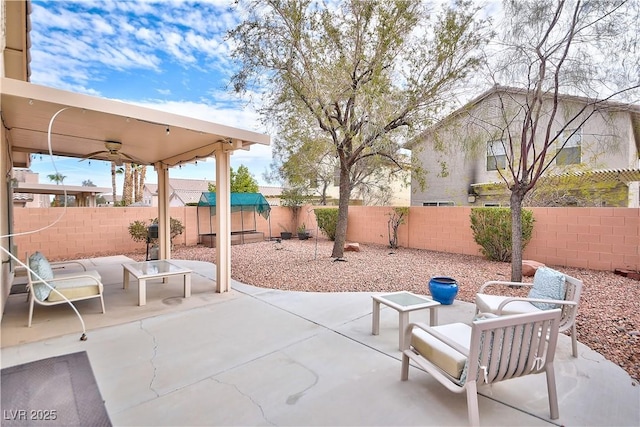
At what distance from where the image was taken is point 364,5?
656cm

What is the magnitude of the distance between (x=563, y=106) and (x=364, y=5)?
430cm

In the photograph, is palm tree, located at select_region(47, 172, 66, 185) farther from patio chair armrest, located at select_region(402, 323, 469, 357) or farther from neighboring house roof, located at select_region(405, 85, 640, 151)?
neighboring house roof, located at select_region(405, 85, 640, 151)

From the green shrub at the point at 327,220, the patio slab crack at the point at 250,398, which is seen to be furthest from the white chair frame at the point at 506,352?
the green shrub at the point at 327,220

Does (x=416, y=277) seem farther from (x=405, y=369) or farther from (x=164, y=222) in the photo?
(x=164, y=222)

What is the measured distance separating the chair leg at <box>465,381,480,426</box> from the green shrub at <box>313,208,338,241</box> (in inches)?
397

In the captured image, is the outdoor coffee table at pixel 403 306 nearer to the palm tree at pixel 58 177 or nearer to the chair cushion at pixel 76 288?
the chair cushion at pixel 76 288

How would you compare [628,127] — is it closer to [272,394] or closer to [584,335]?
[584,335]

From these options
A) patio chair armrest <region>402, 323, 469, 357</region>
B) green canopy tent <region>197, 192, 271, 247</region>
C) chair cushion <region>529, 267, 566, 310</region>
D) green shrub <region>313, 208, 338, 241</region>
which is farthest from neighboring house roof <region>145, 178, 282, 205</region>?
patio chair armrest <region>402, 323, 469, 357</region>

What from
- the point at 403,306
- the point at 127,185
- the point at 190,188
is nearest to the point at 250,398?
A: the point at 403,306

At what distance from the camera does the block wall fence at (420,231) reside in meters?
6.54

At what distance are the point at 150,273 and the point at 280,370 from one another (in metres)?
3.21

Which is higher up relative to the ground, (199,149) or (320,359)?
(199,149)

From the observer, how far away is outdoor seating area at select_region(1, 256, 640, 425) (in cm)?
229

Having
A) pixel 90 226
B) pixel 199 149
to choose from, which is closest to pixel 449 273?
pixel 199 149
